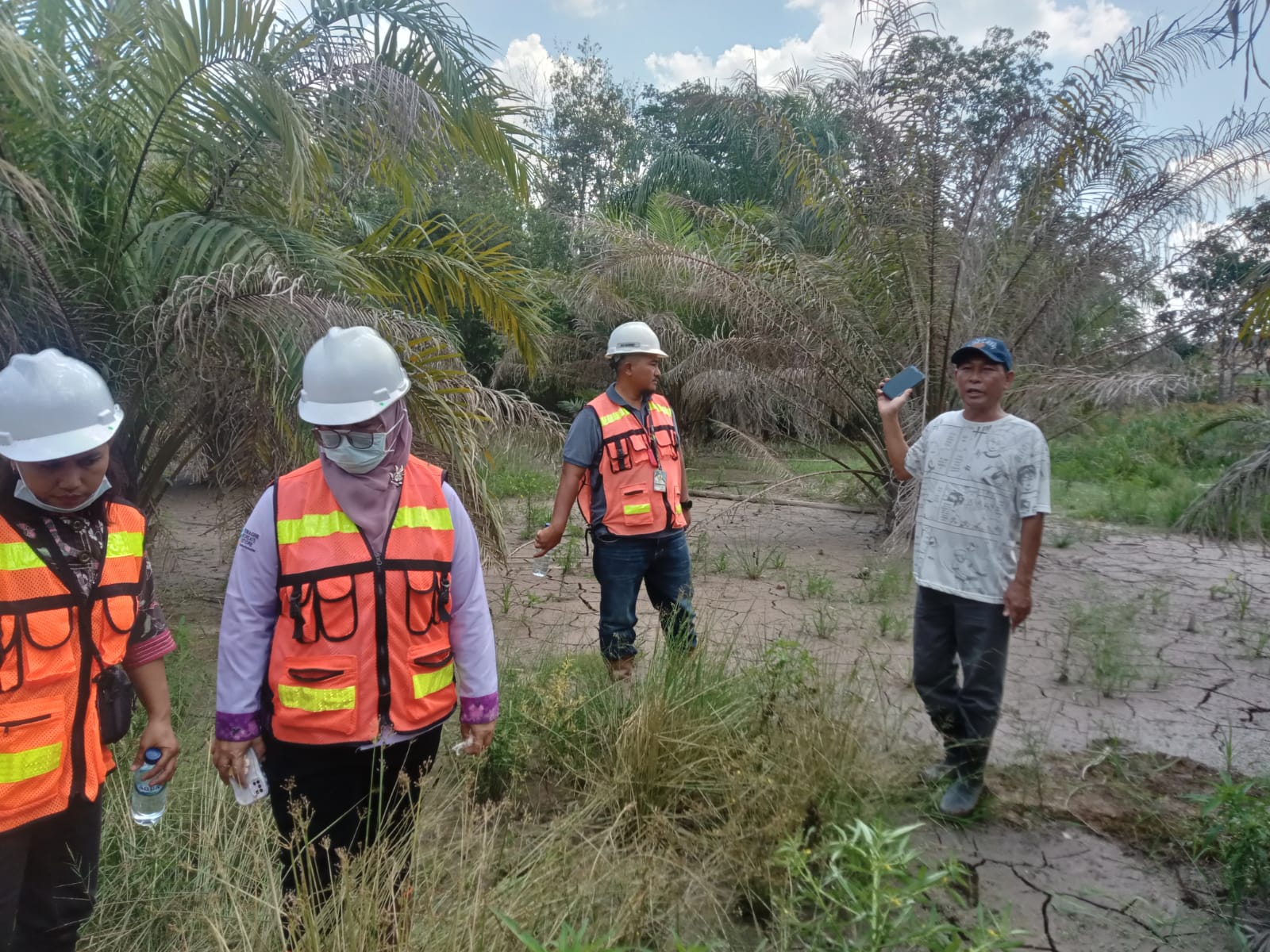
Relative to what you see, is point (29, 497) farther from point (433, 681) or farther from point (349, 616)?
point (433, 681)

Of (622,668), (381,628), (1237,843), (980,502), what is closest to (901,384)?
(980,502)

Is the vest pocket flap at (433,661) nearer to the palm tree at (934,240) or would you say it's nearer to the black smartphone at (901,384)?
the black smartphone at (901,384)

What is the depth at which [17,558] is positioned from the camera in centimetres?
171

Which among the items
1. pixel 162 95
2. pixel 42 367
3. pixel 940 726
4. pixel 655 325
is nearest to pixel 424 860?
pixel 42 367

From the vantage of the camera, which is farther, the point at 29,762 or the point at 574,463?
the point at 574,463

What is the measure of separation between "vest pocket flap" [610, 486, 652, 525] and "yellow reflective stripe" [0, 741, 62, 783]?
2.21 meters

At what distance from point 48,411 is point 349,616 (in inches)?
29.4

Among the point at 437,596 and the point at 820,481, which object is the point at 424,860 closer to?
the point at 437,596

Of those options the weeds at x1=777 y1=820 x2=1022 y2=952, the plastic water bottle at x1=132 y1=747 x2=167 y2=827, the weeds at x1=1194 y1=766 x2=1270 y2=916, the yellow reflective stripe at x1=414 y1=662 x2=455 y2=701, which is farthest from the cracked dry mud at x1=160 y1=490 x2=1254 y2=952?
the plastic water bottle at x1=132 y1=747 x2=167 y2=827

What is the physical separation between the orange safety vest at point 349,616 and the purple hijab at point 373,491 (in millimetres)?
18

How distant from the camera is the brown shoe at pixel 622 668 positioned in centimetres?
355

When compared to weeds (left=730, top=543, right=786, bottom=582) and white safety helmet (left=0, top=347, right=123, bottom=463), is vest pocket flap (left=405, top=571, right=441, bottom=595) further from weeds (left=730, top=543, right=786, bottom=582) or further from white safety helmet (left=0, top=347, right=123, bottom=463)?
weeds (left=730, top=543, right=786, bottom=582)

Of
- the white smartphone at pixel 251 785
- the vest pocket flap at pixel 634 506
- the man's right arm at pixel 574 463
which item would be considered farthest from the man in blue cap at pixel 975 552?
the white smartphone at pixel 251 785

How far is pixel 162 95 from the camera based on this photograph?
3.88 m
